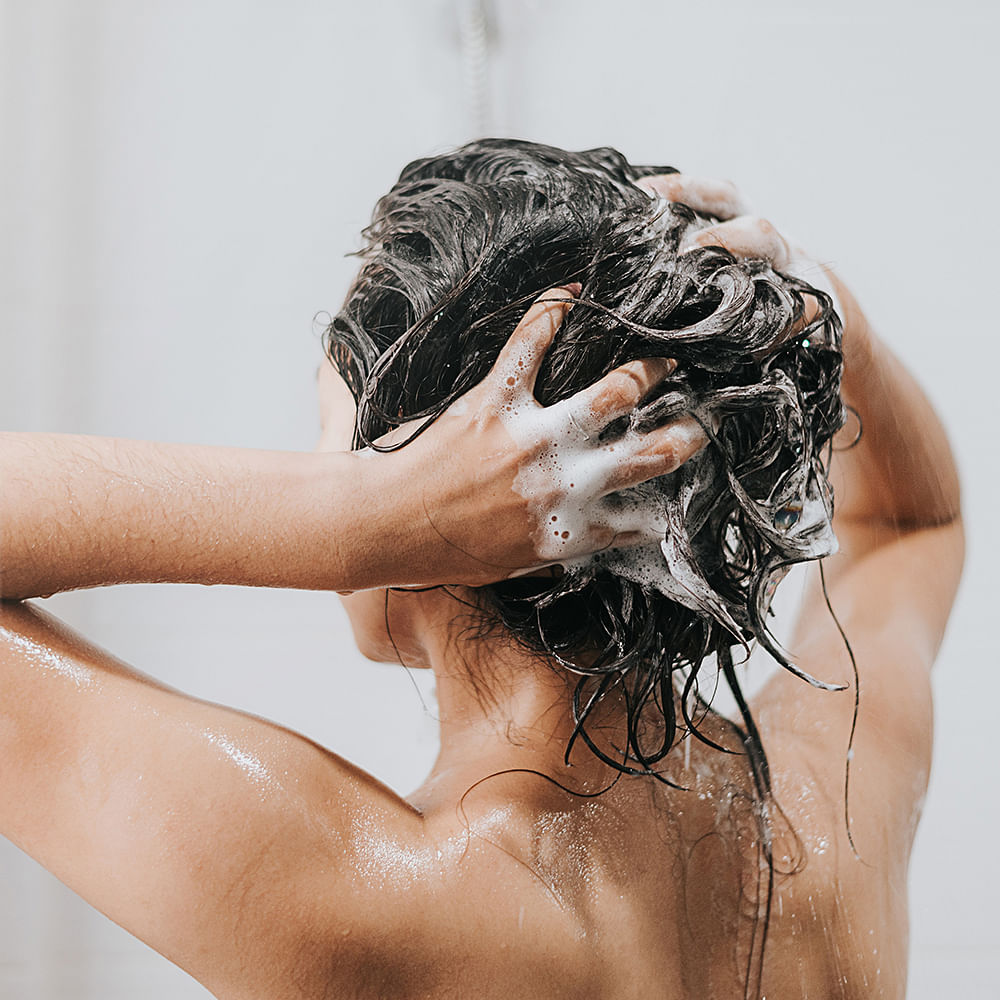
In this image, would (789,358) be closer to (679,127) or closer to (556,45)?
(679,127)

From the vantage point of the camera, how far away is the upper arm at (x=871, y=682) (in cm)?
77

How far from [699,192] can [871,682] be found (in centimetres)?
42

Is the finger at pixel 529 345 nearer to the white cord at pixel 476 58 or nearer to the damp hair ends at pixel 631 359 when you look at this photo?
the damp hair ends at pixel 631 359

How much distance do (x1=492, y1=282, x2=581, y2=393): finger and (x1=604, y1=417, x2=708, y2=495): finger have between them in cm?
7

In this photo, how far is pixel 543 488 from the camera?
1.97ft

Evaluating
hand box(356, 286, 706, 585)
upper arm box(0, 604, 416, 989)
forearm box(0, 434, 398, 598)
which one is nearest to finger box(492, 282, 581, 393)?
hand box(356, 286, 706, 585)

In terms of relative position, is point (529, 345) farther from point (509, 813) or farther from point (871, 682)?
point (871, 682)

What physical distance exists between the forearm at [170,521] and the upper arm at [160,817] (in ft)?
0.18

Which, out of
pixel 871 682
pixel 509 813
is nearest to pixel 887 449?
pixel 871 682

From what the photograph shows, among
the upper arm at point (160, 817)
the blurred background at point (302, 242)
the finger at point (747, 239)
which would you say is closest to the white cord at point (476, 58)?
the blurred background at point (302, 242)

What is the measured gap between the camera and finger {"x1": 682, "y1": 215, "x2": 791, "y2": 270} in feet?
2.36

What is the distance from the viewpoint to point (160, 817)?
0.54 metres

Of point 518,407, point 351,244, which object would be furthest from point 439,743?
point 351,244

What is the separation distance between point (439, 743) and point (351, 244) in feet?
1.64
